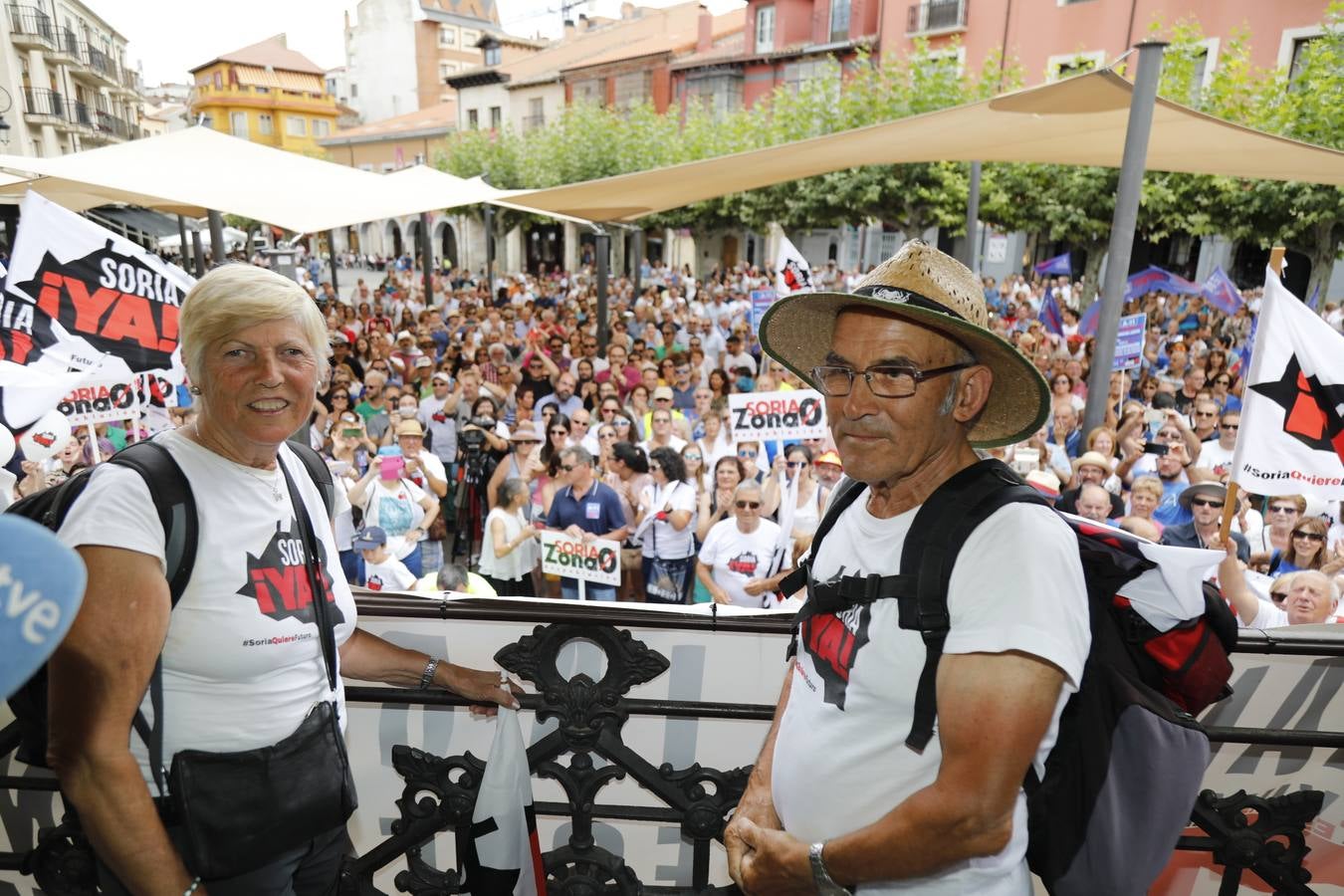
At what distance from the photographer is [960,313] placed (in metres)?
1.46

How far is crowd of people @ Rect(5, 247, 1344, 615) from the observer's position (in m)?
5.28

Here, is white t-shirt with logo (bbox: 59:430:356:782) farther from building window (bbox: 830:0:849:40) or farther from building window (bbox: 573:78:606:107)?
building window (bbox: 573:78:606:107)

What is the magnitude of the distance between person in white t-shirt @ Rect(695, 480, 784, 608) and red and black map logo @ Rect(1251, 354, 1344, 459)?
262cm

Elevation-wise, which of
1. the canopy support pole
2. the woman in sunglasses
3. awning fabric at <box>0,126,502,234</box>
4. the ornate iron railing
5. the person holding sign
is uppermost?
awning fabric at <box>0,126,502,234</box>

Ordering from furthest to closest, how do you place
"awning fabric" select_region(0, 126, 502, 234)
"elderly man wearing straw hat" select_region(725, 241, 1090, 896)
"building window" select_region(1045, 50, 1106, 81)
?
"building window" select_region(1045, 50, 1106, 81)
"awning fabric" select_region(0, 126, 502, 234)
"elderly man wearing straw hat" select_region(725, 241, 1090, 896)

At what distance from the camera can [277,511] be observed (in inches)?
69.0

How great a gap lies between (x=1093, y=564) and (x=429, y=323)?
1380cm

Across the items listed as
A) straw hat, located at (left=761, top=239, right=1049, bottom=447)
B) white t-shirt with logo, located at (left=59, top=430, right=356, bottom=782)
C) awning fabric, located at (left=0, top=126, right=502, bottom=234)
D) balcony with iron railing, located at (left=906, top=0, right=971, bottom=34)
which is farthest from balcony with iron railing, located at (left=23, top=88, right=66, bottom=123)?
straw hat, located at (left=761, top=239, right=1049, bottom=447)

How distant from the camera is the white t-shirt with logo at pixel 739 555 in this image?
17.3ft

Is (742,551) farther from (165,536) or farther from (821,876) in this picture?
(165,536)

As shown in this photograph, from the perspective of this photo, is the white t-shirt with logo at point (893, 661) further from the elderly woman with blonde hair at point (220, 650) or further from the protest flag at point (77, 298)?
the protest flag at point (77, 298)

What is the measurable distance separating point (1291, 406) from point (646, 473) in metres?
4.01

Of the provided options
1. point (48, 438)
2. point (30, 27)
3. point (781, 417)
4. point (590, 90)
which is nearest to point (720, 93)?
point (590, 90)

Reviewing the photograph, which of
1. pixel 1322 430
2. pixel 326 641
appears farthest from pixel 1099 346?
pixel 326 641
